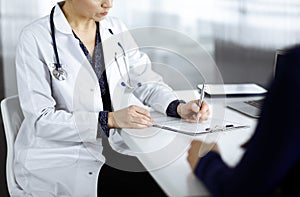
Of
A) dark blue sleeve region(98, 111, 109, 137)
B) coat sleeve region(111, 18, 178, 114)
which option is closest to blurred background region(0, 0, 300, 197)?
coat sleeve region(111, 18, 178, 114)

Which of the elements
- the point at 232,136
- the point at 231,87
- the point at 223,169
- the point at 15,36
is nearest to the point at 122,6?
the point at 15,36

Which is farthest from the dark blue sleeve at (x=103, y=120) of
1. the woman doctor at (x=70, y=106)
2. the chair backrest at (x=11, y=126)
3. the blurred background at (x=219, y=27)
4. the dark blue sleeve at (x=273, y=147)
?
the blurred background at (x=219, y=27)

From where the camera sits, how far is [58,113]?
1.48 meters

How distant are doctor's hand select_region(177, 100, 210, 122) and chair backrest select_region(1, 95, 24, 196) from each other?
57cm

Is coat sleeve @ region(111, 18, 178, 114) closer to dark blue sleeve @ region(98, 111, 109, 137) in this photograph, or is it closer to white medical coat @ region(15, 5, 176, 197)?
white medical coat @ region(15, 5, 176, 197)

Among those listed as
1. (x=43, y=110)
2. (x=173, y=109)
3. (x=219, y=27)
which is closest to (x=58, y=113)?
(x=43, y=110)

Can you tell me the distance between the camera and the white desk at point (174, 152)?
0.99m

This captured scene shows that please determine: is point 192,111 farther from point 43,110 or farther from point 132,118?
point 43,110

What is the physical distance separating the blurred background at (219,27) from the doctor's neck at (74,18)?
5.57 feet

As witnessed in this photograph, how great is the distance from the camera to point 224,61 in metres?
3.84

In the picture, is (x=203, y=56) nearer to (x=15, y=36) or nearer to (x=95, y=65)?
(x=15, y=36)

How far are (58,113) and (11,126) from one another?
0.63 ft

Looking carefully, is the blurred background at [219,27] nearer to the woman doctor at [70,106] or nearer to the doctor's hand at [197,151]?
the woman doctor at [70,106]

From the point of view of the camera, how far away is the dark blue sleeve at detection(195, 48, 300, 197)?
2.35 ft
